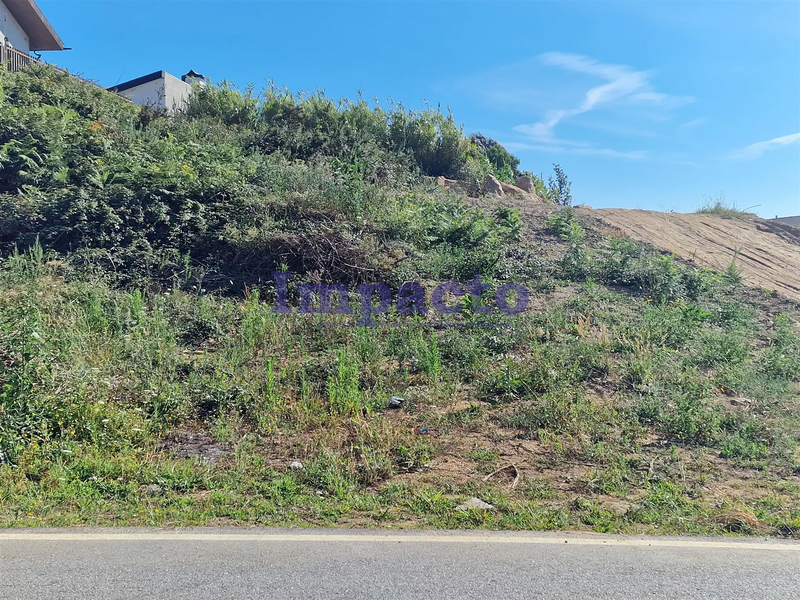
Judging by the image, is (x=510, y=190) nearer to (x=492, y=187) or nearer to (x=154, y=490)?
(x=492, y=187)

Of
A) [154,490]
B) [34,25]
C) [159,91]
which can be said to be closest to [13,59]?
[159,91]

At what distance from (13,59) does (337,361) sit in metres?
17.3

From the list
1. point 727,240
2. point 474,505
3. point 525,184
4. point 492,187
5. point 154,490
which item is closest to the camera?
point 474,505

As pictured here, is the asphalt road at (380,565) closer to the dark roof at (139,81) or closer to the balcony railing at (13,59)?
the balcony railing at (13,59)

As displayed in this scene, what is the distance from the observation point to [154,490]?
4.94 m

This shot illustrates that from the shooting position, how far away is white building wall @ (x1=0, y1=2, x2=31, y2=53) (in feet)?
74.8

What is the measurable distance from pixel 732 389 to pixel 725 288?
5.44 m

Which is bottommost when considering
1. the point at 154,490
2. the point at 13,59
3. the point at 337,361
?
the point at 154,490

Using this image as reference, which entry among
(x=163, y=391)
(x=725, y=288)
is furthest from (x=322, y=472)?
(x=725, y=288)

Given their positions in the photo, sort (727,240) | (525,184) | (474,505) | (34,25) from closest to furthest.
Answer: (474,505) → (727,240) → (34,25) → (525,184)

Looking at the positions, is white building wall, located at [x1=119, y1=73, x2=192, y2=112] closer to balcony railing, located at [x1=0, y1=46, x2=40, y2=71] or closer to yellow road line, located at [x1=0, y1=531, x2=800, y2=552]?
balcony railing, located at [x1=0, y1=46, x2=40, y2=71]

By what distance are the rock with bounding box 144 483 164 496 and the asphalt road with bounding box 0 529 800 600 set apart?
678 mm

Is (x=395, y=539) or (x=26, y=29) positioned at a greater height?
(x=26, y=29)

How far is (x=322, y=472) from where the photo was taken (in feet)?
17.4
